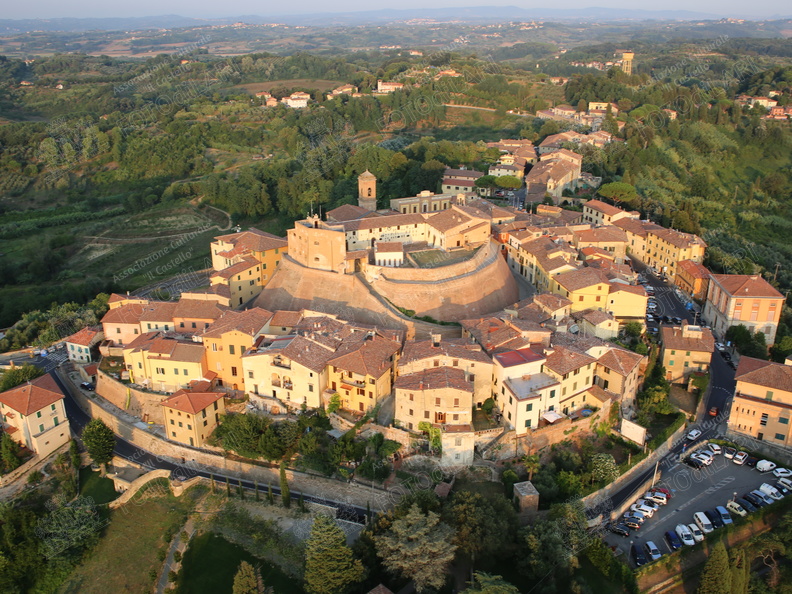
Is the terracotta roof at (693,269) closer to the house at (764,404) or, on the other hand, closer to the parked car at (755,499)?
the house at (764,404)

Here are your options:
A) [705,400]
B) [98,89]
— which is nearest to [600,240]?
[705,400]

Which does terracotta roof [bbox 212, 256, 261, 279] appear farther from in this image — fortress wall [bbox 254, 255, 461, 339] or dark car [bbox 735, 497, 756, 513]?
dark car [bbox 735, 497, 756, 513]

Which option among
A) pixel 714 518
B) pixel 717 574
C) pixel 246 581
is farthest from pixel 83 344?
pixel 717 574

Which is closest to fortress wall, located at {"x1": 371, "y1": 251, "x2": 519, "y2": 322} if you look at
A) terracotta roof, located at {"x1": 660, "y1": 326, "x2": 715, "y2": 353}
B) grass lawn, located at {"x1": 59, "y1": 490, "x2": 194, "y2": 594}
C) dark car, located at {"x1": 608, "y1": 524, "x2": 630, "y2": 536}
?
terracotta roof, located at {"x1": 660, "y1": 326, "x2": 715, "y2": 353}

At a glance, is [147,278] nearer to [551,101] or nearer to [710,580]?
[710,580]

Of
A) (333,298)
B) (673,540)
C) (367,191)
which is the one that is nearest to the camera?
(673,540)

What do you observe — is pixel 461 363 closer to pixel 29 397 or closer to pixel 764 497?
pixel 764 497
